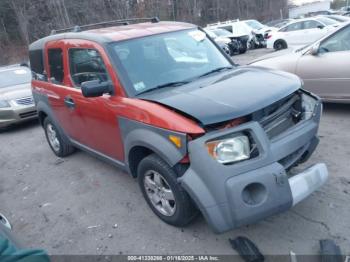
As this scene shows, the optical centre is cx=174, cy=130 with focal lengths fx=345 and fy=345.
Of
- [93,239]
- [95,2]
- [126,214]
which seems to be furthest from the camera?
[95,2]

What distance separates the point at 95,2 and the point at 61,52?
2685cm

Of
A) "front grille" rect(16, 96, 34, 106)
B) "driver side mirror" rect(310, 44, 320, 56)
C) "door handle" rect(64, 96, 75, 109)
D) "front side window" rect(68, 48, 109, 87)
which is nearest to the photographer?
"front side window" rect(68, 48, 109, 87)

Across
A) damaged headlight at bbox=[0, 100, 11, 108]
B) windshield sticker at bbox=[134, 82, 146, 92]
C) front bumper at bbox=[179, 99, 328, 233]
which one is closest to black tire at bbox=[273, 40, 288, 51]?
damaged headlight at bbox=[0, 100, 11, 108]

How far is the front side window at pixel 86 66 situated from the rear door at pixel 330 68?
3.53m

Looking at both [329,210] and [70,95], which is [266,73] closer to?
[329,210]

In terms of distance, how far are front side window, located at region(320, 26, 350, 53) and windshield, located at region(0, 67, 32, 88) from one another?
285 inches

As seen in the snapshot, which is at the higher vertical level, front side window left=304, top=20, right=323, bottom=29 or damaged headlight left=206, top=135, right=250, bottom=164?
front side window left=304, top=20, right=323, bottom=29

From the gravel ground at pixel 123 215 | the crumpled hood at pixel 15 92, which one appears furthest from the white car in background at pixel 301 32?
the crumpled hood at pixel 15 92

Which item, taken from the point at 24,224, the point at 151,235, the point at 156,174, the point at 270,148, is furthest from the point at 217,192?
the point at 24,224

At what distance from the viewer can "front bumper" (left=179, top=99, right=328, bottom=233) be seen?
2.57m

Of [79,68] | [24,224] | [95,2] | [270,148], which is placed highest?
[95,2]

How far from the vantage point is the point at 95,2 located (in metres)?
29.0

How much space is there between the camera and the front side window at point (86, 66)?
3.78m

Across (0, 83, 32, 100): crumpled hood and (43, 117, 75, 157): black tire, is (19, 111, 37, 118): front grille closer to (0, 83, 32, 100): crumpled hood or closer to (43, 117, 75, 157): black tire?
(0, 83, 32, 100): crumpled hood
